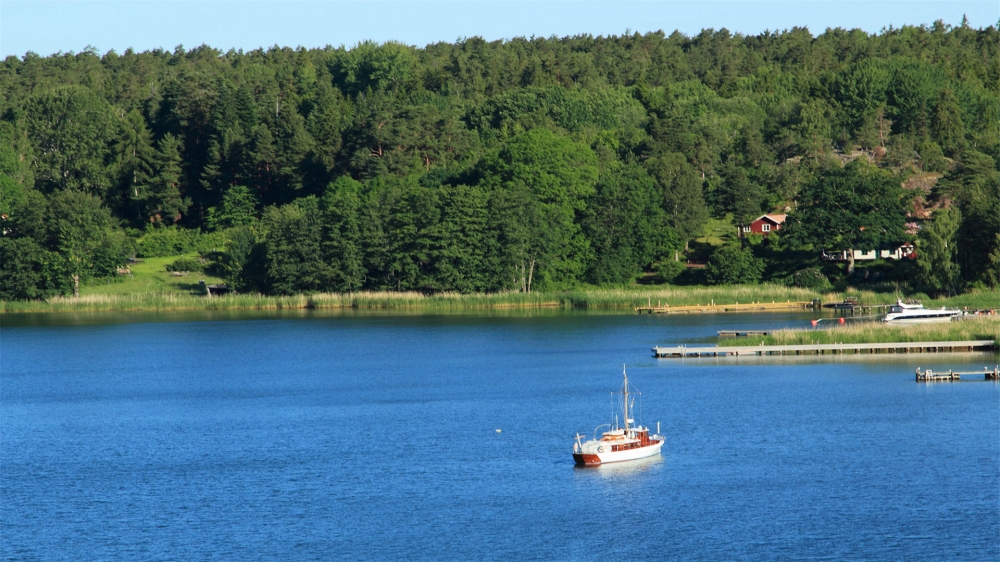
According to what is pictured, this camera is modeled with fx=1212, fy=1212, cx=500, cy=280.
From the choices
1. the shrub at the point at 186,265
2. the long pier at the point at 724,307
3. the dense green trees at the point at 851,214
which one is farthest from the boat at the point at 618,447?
the shrub at the point at 186,265

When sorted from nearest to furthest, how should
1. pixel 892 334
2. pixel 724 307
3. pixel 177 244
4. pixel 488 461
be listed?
pixel 488 461 → pixel 892 334 → pixel 724 307 → pixel 177 244

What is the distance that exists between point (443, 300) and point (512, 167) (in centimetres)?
1717

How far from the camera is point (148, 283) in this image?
107250 millimetres

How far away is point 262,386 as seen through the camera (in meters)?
57.3

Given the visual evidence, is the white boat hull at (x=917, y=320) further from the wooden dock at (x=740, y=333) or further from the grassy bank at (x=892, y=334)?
the wooden dock at (x=740, y=333)

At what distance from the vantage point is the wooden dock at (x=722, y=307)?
3489 inches

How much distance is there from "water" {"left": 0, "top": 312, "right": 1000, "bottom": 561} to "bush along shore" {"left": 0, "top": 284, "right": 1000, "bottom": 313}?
90.2 feet

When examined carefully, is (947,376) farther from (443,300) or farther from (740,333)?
(443,300)

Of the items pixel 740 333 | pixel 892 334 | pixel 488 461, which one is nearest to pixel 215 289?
pixel 740 333

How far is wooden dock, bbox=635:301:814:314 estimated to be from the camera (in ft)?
291

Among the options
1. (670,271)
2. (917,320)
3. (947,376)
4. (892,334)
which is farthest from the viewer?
(670,271)

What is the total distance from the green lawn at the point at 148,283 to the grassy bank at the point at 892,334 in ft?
193

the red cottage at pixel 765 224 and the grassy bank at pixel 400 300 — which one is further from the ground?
the red cottage at pixel 765 224

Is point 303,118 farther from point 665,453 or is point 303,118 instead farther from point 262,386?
point 665,453
